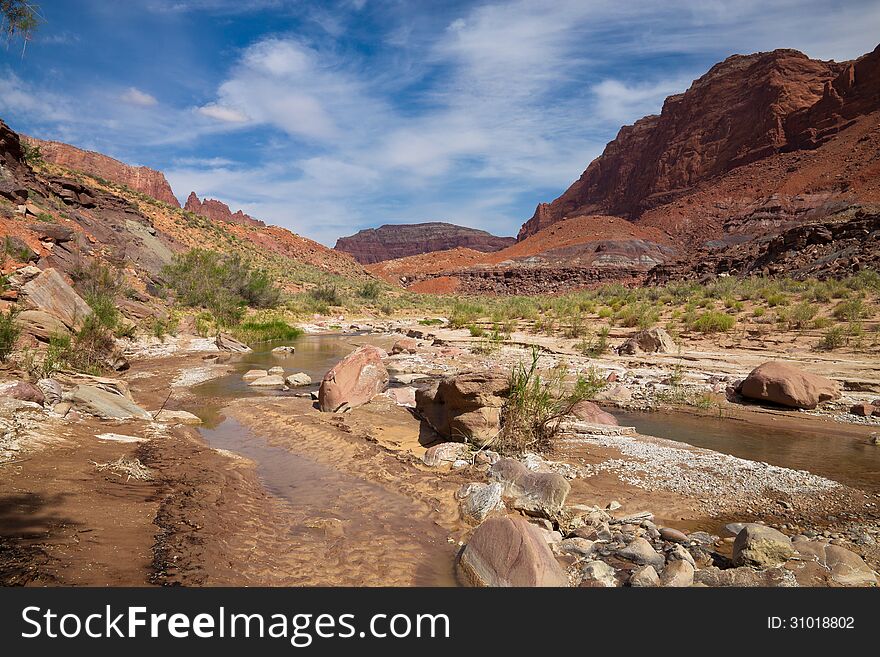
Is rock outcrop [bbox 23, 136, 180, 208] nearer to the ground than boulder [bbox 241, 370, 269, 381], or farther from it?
farther from it

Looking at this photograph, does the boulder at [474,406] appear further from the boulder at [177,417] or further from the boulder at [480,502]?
the boulder at [177,417]

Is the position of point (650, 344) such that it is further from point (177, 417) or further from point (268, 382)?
point (177, 417)

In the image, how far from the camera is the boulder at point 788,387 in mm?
8633

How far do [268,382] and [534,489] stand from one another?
27.4 ft

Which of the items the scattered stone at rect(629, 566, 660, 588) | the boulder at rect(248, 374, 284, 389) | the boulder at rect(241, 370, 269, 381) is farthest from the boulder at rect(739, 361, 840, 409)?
the boulder at rect(241, 370, 269, 381)

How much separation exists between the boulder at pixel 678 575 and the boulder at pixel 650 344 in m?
11.7

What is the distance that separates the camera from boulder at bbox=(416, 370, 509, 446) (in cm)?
635

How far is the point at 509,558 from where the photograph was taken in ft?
10.9

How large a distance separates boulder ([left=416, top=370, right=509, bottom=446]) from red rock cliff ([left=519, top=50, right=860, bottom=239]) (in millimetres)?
80470

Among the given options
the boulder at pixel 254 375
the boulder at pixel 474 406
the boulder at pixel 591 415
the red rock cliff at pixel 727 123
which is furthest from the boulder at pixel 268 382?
the red rock cliff at pixel 727 123

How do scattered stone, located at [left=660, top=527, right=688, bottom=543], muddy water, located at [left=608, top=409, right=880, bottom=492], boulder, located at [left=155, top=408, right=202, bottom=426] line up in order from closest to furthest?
scattered stone, located at [left=660, top=527, right=688, bottom=543], muddy water, located at [left=608, top=409, right=880, bottom=492], boulder, located at [left=155, top=408, right=202, bottom=426]

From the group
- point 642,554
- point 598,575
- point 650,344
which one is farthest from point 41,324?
point 650,344

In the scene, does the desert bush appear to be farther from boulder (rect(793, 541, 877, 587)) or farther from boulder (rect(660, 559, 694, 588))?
boulder (rect(793, 541, 877, 587))

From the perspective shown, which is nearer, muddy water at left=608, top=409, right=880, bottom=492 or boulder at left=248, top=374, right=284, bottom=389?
muddy water at left=608, top=409, right=880, bottom=492
